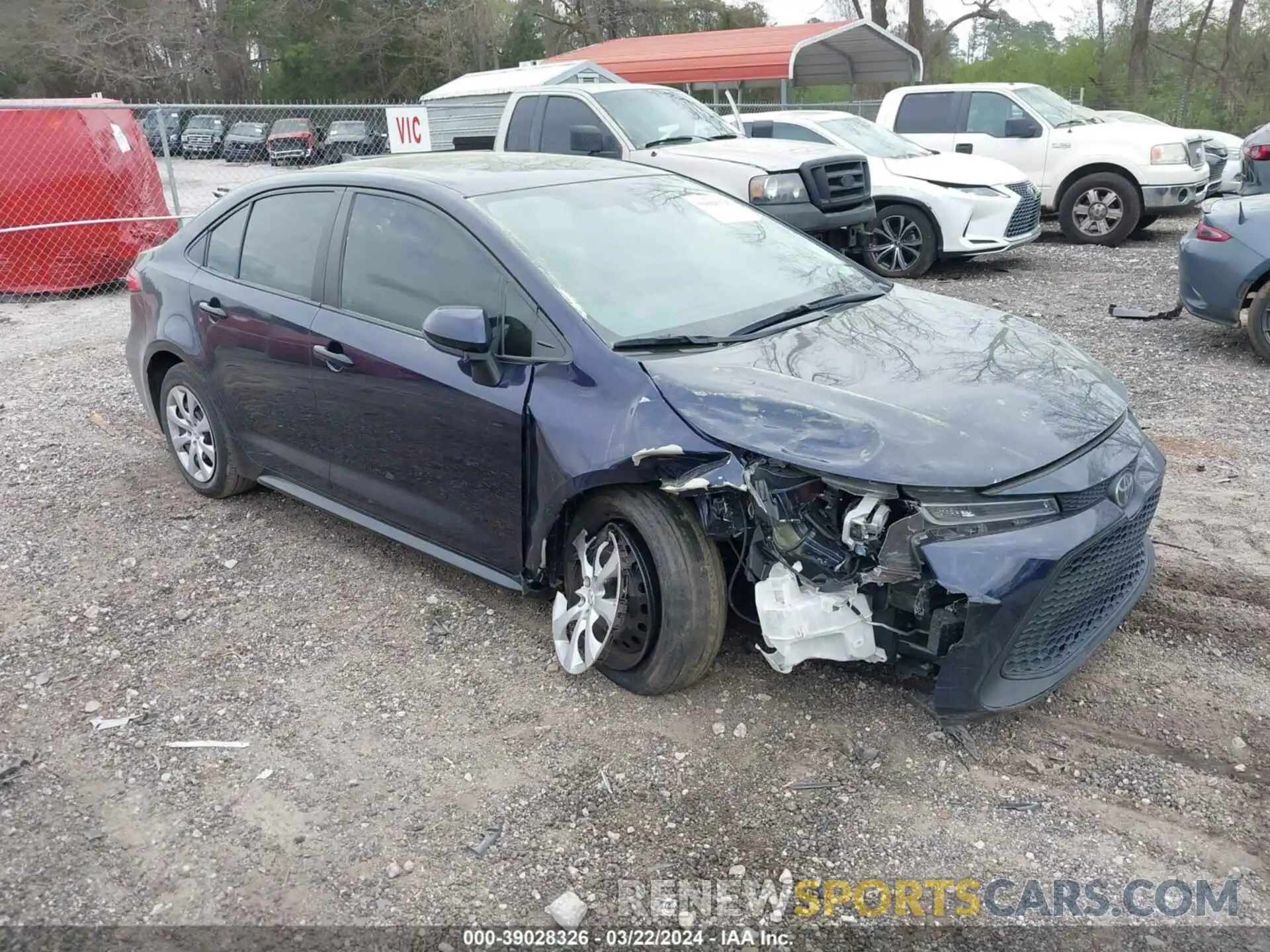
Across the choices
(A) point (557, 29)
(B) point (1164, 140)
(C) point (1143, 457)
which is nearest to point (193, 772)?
(C) point (1143, 457)

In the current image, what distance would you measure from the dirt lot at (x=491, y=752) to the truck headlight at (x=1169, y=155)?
7920 mm

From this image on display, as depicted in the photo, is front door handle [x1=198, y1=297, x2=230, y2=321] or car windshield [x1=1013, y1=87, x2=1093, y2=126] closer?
front door handle [x1=198, y1=297, x2=230, y2=321]

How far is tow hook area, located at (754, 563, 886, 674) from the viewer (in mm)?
3070

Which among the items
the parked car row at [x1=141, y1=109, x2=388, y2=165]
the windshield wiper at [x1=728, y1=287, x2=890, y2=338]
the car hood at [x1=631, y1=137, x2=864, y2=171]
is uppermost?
the windshield wiper at [x1=728, y1=287, x2=890, y2=338]

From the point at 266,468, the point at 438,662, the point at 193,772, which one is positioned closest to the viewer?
the point at 193,772

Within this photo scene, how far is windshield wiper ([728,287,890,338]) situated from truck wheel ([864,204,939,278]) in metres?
6.40

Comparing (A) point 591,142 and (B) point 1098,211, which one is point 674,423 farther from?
(B) point 1098,211

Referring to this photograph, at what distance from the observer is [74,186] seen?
1046 cm

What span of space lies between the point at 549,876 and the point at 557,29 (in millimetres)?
Result: 37742

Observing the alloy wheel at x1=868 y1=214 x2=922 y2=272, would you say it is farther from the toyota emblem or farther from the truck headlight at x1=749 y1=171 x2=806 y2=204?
the toyota emblem

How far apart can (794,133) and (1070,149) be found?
3190 mm

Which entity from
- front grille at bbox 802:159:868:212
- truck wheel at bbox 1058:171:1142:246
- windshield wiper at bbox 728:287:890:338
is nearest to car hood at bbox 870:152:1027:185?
front grille at bbox 802:159:868:212

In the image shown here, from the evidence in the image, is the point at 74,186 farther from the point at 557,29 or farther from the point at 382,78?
the point at 382,78

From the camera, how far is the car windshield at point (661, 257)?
11.9ft
